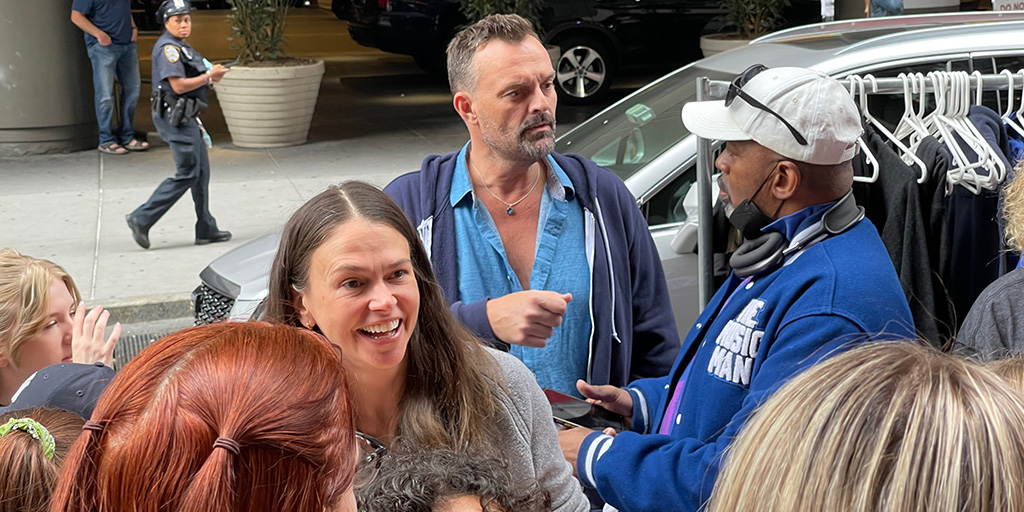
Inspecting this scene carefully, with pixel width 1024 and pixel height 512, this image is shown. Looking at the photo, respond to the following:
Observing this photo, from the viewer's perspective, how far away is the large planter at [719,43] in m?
12.5

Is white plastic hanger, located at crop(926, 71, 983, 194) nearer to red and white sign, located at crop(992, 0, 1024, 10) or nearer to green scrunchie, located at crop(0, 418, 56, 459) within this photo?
green scrunchie, located at crop(0, 418, 56, 459)

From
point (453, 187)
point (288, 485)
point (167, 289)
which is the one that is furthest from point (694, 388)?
point (167, 289)

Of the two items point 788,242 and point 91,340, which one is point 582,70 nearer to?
point 91,340

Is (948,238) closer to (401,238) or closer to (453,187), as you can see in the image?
(453,187)

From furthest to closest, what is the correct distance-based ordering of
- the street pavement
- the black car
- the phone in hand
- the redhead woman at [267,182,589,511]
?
the black car, the street pavement, the phone in hand, the redhead woman at [267,182,589,511]

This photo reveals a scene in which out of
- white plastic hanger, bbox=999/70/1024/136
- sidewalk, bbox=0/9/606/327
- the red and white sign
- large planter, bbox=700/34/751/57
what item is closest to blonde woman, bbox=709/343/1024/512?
white plastic hanger, bbox=999/70/1024/136

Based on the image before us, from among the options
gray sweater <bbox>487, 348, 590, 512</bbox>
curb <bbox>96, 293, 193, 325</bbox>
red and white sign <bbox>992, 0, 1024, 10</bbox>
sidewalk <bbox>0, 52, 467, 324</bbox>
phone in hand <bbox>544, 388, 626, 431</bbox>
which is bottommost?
curb <bbox>96, 293, 193, 325</bbox>

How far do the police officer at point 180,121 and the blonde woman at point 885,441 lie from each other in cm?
729

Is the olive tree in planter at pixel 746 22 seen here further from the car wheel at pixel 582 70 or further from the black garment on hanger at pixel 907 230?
the black garment on hanger at pixel 907 230

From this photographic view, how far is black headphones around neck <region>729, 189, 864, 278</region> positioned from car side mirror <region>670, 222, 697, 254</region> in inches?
75.7

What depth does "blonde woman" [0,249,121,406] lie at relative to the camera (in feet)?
9.54

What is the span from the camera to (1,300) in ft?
9.59

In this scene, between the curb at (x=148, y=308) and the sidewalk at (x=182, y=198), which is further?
the sidewalk at (x=182, y=198)

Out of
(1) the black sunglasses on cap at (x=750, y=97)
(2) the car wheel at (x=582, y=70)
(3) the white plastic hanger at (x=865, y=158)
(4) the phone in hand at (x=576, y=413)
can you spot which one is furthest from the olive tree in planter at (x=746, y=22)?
(4) the phone in hand at (x=576, y=413)
